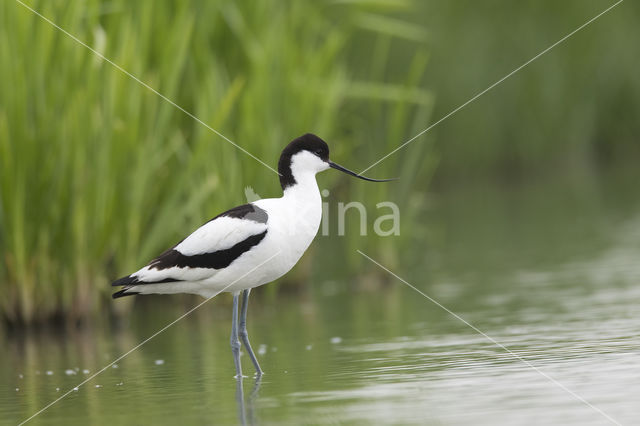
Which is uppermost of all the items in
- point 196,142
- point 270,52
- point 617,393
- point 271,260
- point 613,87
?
point 613,87

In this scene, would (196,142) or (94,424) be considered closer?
(94,424)

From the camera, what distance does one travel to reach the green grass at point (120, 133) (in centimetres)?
966

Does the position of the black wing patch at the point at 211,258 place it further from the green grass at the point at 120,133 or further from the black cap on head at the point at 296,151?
the green grass at the point at 120,133

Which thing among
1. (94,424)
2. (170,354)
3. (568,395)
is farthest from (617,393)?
(170,354)

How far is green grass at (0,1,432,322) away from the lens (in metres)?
9.66

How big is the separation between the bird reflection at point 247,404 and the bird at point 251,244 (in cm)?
31

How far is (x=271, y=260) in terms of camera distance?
739cm

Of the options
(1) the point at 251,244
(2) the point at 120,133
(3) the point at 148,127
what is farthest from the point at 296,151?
(3) the point at 148,127

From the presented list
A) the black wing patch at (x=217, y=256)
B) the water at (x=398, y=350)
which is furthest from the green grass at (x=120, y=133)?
the black wing patch at (x=217, y=256)

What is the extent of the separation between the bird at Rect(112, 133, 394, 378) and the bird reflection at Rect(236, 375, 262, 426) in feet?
1.00

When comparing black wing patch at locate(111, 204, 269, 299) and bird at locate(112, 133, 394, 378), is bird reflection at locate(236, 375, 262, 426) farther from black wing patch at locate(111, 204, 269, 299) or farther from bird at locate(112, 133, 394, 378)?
black wing patch at locate(111, 204, 269, 299)

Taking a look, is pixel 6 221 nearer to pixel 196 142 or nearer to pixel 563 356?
pixel 196 142

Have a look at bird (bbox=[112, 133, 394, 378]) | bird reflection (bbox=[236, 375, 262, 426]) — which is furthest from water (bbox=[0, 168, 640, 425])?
bird (bbox=[112, 133, 394, 378])

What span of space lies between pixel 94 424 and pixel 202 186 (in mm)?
4593
